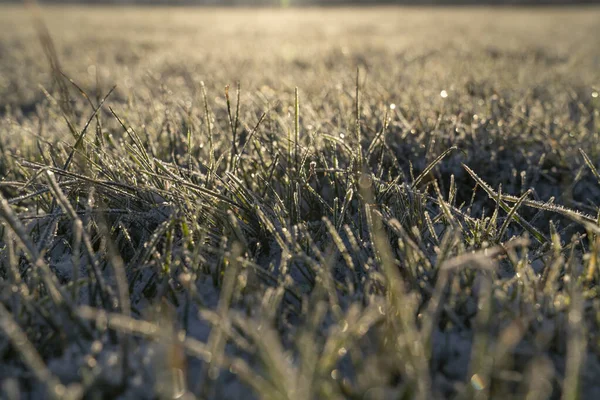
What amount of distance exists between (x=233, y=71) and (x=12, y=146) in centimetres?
194

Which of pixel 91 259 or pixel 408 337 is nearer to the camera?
pixel 408 337

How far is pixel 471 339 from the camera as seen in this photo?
0.84 m

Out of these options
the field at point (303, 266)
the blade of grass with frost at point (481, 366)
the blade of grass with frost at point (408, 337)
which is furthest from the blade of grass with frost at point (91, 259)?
the blade of grass with frost at point (481, 366)

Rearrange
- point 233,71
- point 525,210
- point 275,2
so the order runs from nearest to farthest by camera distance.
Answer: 1. point 525,210
2. point 233,71
3. point 275,2

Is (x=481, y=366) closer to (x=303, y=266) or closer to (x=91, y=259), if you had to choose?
(x=303, y=266)

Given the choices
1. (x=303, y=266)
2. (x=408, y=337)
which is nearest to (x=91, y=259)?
(x=303, y=266)

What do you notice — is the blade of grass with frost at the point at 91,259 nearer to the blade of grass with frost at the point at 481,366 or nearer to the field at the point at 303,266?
the field at the point at 303,266

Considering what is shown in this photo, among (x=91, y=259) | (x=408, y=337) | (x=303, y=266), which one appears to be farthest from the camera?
(x=303, y=266)

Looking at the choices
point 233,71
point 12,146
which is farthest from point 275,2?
point 12,146

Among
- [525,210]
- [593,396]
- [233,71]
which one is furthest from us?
[233,71]

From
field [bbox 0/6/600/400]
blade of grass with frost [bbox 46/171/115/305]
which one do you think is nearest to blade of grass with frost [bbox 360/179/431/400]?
field [bbox 0/6/600/400]

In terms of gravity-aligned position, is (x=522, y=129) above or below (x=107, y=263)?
above

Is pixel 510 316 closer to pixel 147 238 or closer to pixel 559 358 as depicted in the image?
pixel 559 358

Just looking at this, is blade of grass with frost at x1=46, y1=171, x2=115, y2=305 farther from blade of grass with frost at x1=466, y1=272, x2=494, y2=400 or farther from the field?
blade of grass with frost at x1=466, y1=272, x2=494, y2=400
